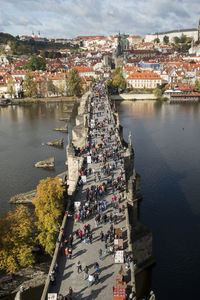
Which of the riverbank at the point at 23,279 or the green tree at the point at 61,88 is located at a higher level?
the green tree at the point at 61,88

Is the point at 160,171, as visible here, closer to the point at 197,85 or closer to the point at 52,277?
the point at 52,277

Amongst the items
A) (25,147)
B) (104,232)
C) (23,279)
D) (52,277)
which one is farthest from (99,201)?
(25,147)

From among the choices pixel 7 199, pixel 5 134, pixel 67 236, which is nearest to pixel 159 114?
pixel 5 134

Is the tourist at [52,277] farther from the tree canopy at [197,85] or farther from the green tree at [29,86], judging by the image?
the tree canopy at [197,85]

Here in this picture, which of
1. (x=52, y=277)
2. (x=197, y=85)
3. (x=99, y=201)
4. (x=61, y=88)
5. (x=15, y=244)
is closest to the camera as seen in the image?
(x=52, y=277)

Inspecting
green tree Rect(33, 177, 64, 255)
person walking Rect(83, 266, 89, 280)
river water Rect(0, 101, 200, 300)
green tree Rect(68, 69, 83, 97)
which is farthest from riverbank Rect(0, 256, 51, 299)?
green tree Rect(68, 69, 83, 97)

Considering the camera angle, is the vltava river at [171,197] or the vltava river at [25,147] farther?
the vltava river at [25,147]

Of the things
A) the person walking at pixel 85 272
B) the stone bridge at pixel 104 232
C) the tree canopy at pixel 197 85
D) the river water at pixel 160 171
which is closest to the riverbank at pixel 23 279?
the river water at pixel 160 171

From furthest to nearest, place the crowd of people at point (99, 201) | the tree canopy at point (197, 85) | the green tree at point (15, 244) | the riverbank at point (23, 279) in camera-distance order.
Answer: the tree canopy at point (197, 85), the riverbank at point (23, 279), the green tree at point (15, 244), the crowd of people at point (99, 201)
